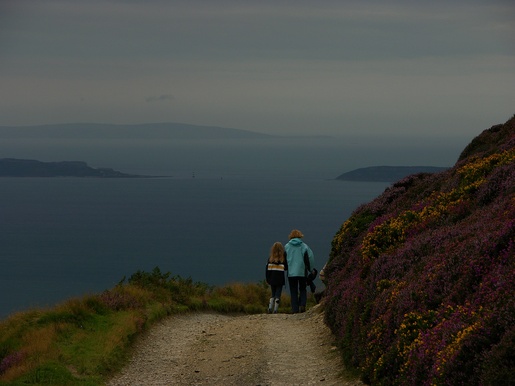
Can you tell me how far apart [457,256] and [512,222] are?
1.07m

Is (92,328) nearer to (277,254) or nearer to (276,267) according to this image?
(276,267)

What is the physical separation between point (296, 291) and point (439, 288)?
479 inches

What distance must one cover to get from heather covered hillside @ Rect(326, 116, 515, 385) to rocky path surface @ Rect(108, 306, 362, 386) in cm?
65

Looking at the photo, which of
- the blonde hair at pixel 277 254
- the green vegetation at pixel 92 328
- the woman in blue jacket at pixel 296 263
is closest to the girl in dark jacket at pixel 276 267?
the blonde hair at pixel 277 254

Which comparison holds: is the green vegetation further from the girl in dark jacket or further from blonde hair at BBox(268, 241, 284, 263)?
blonde hair at BBox(268, 241, 284, 263)

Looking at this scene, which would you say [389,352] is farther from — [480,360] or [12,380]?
[12,380]

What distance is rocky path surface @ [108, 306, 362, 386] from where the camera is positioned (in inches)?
559

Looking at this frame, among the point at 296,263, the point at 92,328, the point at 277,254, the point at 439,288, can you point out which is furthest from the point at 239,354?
the point at 277,254

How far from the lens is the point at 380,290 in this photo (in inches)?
553

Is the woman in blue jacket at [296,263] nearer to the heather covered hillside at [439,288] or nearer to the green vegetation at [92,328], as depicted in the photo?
the green vegetation at [92,328]

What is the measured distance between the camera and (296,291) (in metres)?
23.7

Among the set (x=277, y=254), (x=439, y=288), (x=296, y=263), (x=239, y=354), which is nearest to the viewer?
(x=439, y=288)

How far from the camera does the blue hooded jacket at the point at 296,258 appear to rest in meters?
23.5

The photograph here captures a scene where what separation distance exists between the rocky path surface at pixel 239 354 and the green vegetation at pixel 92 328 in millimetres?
472
